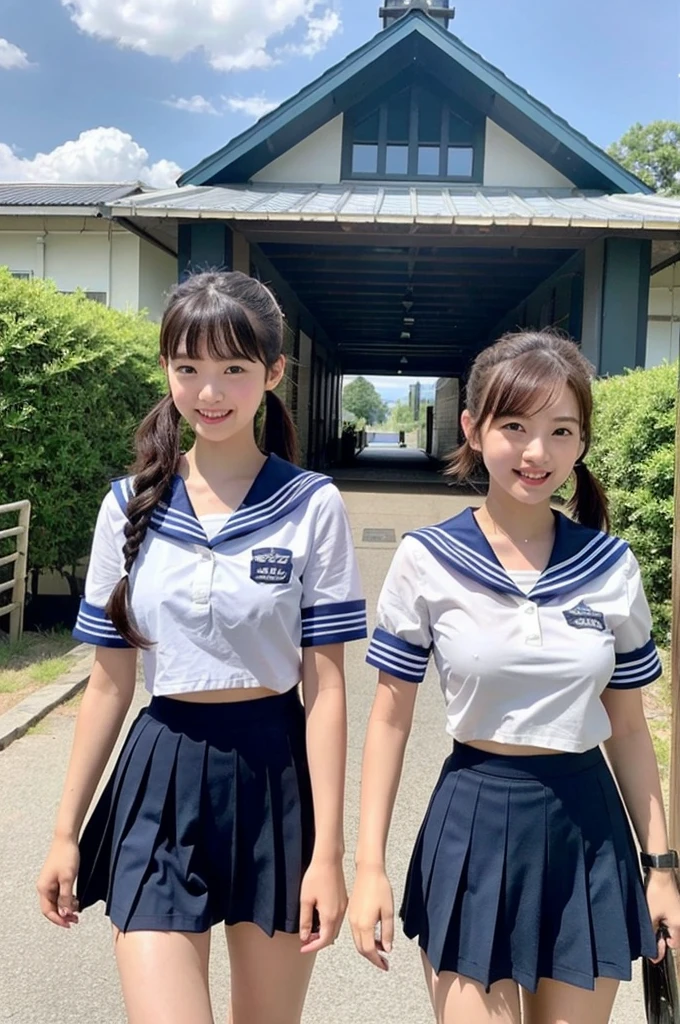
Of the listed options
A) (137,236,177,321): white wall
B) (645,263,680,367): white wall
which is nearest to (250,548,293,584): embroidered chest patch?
(137,236,177,321): white wall

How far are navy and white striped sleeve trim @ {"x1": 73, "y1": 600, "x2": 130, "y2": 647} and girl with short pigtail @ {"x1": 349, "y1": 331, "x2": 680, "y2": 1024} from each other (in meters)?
0.54

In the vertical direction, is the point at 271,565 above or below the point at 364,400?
→ below

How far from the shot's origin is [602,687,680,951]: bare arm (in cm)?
167

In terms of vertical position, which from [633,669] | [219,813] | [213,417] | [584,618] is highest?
[213,417]

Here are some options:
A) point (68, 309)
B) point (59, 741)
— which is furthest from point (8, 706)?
point (68, 309)

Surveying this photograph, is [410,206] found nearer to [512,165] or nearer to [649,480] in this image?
[512,165]

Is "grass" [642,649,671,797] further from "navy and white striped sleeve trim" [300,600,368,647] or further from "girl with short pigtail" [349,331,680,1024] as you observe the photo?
"navy and white striped sleeve trim" [300,600,368,647]

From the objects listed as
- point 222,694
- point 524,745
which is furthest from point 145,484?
point 524,745

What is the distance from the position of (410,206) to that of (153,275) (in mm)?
5779

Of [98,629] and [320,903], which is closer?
[320,903]

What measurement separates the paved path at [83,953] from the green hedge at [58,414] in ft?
6.98

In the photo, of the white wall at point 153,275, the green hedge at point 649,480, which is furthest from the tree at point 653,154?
the green hedge at point 649,480

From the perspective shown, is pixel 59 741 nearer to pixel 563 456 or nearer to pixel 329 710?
pixel 329 710

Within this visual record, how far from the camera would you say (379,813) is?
1.67 m
